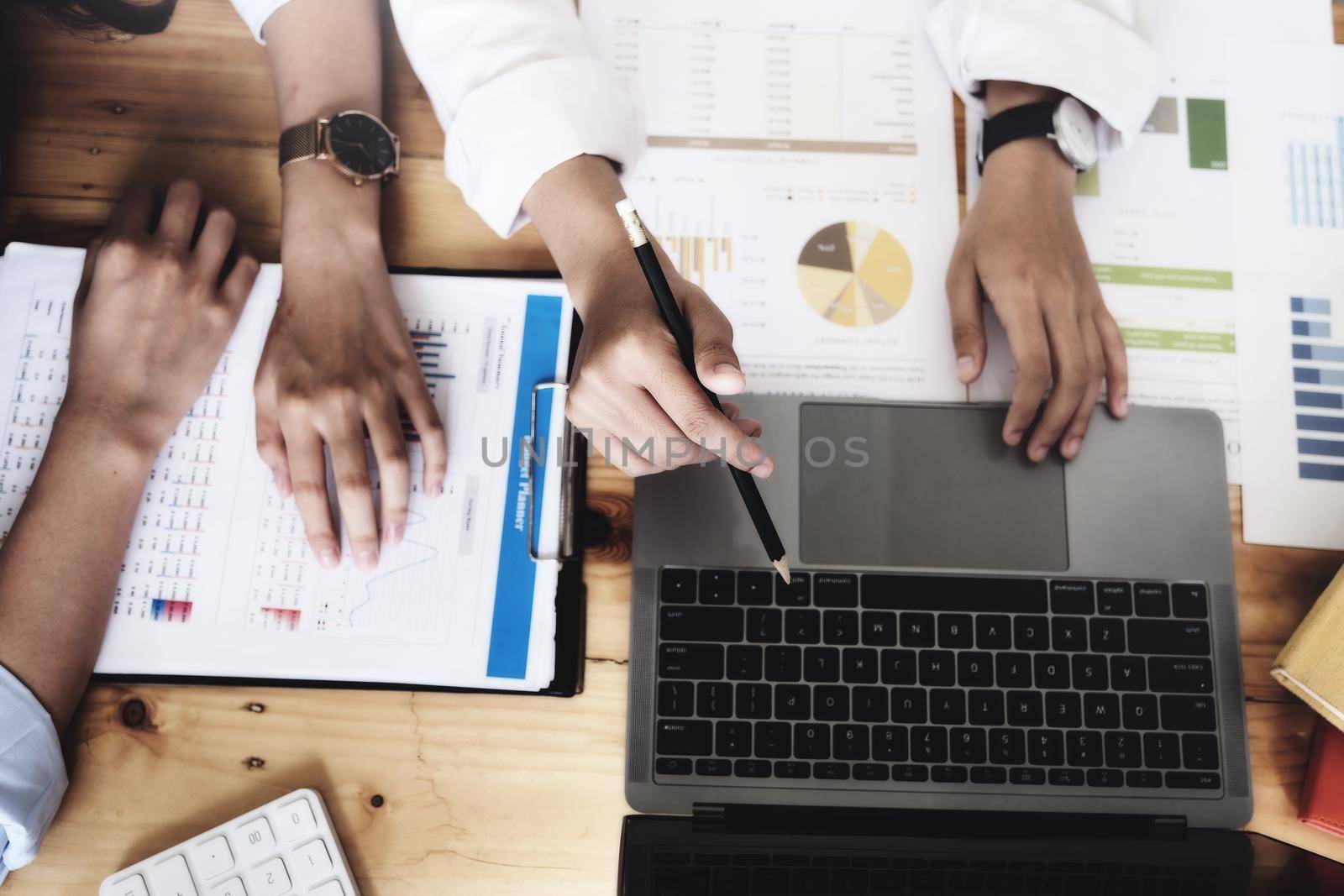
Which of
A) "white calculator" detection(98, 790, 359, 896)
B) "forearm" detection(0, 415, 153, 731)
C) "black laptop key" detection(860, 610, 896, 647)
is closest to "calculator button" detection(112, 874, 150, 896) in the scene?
"white calculator" detection(98, 790, 359, 896)

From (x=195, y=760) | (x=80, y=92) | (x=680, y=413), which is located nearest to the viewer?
(x=680, y=413)

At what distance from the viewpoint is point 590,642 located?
0.60m

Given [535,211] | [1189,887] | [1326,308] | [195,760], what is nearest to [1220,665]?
[1189,887]

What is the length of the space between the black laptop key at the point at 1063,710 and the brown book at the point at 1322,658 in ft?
0.45

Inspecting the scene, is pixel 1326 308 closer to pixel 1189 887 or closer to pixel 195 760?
pixel 1189 887

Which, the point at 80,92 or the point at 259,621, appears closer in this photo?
the point at 259,621

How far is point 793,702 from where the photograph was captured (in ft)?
1.86

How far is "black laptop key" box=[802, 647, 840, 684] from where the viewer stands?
570mm

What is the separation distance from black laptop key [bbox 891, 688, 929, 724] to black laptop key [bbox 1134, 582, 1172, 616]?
17 centimetres

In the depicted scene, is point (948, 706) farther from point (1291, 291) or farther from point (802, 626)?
point (1291, 291)

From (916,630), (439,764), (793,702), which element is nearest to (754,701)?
(793,702)

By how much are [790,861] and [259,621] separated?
0.41m

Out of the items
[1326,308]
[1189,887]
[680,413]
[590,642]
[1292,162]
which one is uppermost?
[1292,162]

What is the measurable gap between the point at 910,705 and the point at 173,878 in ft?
1.68
